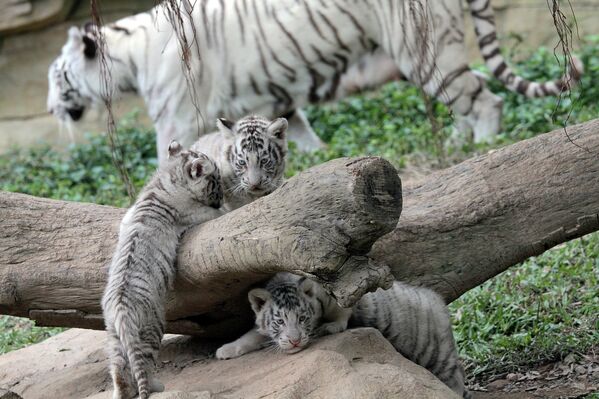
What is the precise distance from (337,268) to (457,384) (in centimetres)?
137

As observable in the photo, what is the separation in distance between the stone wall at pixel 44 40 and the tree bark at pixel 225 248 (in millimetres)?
7587

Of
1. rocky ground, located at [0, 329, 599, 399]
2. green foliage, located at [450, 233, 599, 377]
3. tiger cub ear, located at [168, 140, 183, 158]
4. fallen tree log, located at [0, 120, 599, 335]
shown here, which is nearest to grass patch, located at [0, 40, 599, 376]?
green foliage, located at [450, 233, 599, 377]

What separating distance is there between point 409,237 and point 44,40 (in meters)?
9.08

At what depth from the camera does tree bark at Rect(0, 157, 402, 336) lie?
3.61 metres

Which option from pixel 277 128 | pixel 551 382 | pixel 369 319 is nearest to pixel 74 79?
pixel 277 128

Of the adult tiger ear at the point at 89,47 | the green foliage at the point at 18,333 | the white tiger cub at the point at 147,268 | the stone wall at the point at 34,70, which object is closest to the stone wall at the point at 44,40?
the stone wall at the point at 34,70

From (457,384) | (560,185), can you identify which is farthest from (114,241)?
(560,185)

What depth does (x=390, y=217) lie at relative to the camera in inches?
143

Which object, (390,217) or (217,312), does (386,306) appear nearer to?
(217,312)

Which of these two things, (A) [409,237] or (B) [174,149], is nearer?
(A) [409,237]

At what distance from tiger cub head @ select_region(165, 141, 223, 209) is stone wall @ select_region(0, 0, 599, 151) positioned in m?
7.49

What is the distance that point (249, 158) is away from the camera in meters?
5.21

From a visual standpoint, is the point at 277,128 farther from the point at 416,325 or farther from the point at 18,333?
the point at 18,333

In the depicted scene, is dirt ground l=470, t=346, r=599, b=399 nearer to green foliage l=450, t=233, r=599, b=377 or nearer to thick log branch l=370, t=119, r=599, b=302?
green foliage l=450, t=233, r=599, b=377
